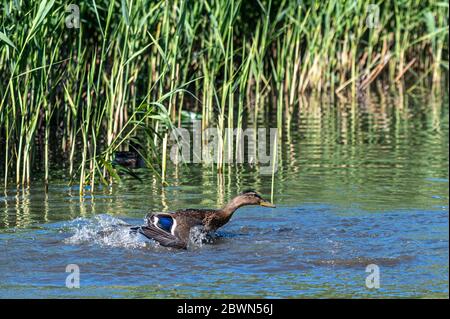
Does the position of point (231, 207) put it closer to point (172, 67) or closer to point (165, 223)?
point (165, 223)

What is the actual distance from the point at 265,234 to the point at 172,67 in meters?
2.62

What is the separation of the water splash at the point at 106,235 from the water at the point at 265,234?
1 cm

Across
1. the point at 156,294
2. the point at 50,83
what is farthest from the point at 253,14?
the point at 156,294

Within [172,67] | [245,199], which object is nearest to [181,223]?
[245,199]

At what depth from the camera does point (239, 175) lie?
37.5 feet

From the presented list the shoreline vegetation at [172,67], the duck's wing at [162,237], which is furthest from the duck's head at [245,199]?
the shoreline vegetation at [172,67]

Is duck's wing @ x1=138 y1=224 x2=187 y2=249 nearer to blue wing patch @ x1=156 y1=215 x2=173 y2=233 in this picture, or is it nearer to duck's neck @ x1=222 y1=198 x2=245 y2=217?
blue wing patch @ x1=156 y1=215 x2=173 y2=233

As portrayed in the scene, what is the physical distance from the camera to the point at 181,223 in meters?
8.20

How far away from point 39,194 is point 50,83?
136 cm

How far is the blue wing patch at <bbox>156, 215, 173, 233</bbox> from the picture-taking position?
8.05 metres

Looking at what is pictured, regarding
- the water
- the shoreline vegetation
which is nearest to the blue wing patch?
the water

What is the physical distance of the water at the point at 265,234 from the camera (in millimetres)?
7016

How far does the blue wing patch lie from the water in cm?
18

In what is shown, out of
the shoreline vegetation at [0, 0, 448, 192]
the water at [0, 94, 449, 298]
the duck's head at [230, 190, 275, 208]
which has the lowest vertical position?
the water at [0, 94, 449, 298]
